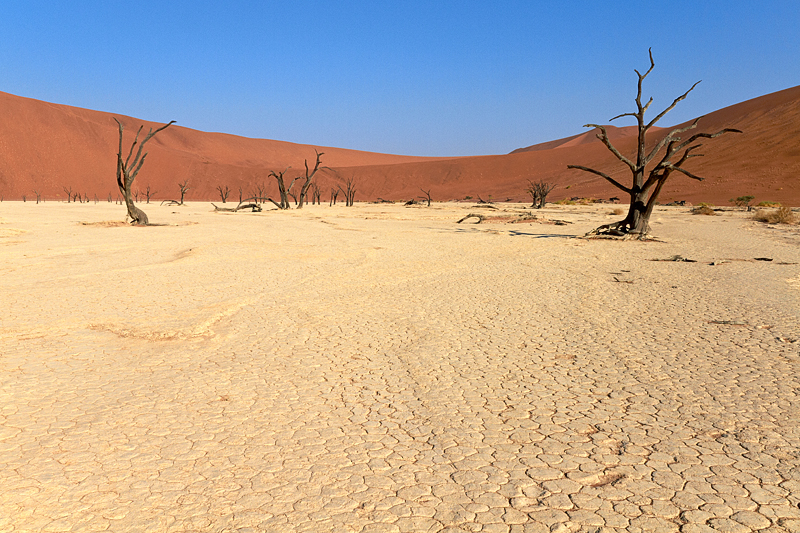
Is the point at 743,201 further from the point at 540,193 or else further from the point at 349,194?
the point at 349,194

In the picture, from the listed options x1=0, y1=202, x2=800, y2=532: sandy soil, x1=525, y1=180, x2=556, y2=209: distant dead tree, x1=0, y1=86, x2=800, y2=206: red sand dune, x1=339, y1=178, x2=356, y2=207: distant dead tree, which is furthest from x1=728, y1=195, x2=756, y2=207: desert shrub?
x1=0, y1=202, x2=800, y2=532: sandy soil

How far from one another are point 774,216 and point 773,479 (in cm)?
2399

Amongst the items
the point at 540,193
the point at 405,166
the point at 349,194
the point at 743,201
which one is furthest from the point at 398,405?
the point at 405,166

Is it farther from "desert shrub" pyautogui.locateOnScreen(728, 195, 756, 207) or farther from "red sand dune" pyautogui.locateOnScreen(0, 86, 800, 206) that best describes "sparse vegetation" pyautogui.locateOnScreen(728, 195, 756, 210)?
"red sand dune" pyautogui.locateOnScreen(0, 86, 800, 206)

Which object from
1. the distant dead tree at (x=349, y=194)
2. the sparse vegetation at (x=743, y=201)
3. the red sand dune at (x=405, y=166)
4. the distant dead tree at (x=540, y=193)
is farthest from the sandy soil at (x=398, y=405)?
the red sand dune at (x=405, y=166)

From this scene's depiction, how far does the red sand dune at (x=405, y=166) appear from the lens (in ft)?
181

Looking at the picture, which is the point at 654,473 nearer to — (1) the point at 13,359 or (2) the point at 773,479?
(2) the point at 773,479

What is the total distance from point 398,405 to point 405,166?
343 feet

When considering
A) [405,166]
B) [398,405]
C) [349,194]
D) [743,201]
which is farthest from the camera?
[405,166]

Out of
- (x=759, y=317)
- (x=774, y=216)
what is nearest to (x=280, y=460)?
(x=759, y=317)

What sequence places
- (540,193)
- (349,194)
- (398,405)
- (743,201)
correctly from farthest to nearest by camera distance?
1. (349,194)
2. (540,193)
3. (743,201)
4. (398,405)

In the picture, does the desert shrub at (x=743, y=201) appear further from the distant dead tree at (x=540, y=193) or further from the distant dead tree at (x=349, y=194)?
the distant dead tree at (x=349, y=194)

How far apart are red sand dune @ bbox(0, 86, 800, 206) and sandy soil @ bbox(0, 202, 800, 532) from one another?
47.9 m

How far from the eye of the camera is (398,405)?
13.3 ft
